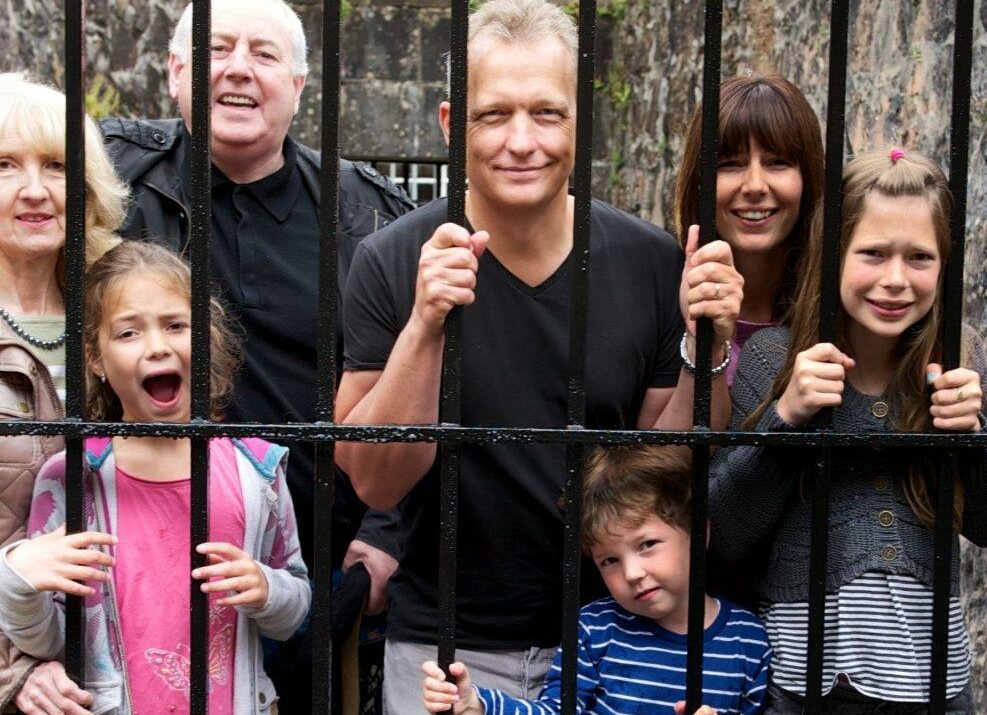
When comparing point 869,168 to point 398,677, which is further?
point 398,677

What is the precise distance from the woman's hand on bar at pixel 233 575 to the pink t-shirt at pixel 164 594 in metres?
0.14

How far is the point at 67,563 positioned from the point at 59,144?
923 millimetres

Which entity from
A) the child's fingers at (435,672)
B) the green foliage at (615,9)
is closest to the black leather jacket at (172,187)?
the child's fingers at (435,672)

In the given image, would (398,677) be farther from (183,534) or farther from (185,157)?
(185,157)

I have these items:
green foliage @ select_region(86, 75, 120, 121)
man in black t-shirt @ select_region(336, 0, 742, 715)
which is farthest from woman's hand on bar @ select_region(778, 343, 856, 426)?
green foliage @ select_region(86, 75, 120, 121)

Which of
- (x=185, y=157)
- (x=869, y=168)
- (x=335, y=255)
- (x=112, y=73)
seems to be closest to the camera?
(x=335, y=255)

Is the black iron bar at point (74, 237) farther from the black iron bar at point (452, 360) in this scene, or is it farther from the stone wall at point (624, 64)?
the stone wall at point (624, 64)

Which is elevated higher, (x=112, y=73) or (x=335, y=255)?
(x=112, y=73)

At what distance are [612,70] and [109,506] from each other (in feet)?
25.2

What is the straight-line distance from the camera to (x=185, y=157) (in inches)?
137

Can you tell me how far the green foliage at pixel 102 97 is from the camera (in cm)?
788

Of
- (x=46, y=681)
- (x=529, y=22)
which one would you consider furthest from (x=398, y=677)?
(x=529, y=22)

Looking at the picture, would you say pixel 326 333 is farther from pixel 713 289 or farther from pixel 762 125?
pixel 762 125

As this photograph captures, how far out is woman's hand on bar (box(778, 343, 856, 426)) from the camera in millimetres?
2188
